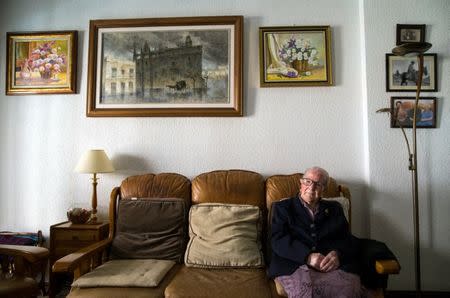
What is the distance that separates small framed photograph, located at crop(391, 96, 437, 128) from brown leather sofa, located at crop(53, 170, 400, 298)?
0.78 meters

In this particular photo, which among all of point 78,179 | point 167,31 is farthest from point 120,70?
point 78,179

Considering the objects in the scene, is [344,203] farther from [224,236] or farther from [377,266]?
[224,236]

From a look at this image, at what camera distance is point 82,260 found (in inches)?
62.8

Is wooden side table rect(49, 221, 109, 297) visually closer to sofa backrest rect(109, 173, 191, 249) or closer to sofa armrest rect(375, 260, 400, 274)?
sofa backrest rect(109, 173, 191, 249)

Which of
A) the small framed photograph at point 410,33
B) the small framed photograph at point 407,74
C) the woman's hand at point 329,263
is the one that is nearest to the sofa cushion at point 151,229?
the woman's hand at point 329,263

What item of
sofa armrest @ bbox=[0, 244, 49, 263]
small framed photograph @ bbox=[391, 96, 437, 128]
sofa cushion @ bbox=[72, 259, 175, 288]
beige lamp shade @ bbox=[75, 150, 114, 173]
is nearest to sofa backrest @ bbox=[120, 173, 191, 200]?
beige lamp shade @ bbox=[75, 150, 114, 173]

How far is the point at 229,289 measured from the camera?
4.85 ft

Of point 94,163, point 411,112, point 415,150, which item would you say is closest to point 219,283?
point 94,163

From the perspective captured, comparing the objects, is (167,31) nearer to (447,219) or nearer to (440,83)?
(440,83)

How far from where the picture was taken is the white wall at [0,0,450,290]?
7.12ft

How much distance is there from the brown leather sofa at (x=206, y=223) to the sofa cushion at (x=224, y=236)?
0.05 meters

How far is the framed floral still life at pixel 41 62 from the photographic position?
2441 millimetres

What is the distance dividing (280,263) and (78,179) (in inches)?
76.3

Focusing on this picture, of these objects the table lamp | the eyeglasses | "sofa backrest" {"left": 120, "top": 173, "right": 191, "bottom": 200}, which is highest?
the table lamp
